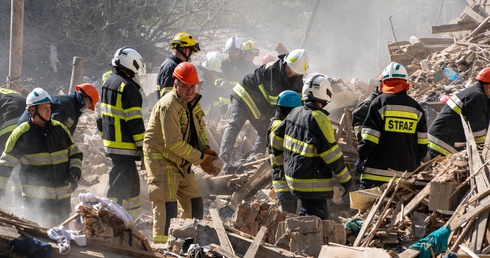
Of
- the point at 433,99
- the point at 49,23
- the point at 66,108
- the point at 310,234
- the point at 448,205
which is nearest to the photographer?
the point at 310,234

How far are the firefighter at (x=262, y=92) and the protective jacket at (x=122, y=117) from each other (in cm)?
253

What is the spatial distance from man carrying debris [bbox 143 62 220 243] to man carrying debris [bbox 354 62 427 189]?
1635mm

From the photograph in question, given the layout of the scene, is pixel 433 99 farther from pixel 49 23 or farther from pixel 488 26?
pixel 49 23

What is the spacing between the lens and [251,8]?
28.7m

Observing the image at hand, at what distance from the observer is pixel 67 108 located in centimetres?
879

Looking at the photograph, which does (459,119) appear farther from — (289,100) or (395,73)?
(289,100)

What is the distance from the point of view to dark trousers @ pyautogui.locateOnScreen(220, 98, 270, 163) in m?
11.3

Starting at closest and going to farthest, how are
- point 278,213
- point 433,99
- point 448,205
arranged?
point 448,205, point 278,213, point 433,99

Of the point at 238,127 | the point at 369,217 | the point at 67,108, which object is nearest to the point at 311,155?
the point at 369,217

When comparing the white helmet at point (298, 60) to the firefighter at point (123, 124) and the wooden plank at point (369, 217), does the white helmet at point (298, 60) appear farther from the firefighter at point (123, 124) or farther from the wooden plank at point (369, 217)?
the wooden plank at point (369, 217)

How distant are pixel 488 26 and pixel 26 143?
9485mm

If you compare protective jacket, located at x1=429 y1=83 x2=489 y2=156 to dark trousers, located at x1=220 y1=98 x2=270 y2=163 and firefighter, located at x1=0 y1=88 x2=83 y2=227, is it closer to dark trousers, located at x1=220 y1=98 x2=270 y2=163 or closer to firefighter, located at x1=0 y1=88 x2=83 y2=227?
dark trousers, located at x1=220 y1=98 x2=270 y2=163

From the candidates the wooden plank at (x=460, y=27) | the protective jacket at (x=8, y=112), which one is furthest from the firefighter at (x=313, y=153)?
the wooden plank at (x=460, y=27)

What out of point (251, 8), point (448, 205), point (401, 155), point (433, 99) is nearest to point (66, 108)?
point (401, 155)
